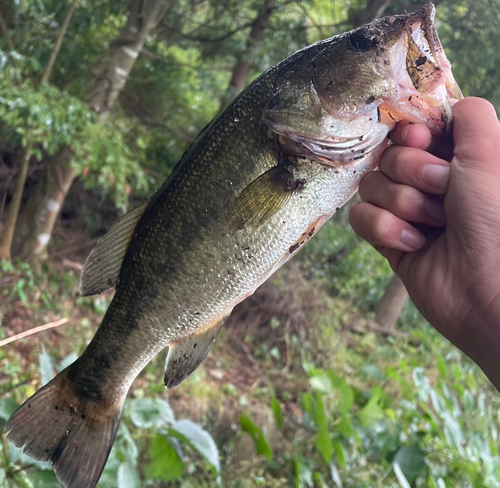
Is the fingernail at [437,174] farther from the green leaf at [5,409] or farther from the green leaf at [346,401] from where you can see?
the green leaf at [346,401]

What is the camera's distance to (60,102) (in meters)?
3.32

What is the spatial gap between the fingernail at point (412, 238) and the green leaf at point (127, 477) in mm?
1617

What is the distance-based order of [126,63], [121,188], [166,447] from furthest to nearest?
[126,63] → [121,188] → [166,447]

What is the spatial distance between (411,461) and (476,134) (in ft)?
7.92

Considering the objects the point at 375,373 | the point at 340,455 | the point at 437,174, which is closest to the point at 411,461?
the point at 340,455

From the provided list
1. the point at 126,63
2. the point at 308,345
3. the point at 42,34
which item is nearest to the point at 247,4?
the point at 126,63

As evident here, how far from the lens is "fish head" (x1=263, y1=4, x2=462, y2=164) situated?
1245 millimetres

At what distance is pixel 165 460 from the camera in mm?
2227

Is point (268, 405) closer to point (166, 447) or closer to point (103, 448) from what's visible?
point (166, 447)

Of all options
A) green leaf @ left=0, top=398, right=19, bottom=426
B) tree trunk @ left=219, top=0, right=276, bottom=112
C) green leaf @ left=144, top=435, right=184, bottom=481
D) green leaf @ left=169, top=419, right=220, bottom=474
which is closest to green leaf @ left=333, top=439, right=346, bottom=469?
green leaf @ left=169, top=419, right=220, bottom=474

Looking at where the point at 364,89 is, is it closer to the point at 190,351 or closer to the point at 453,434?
the point at 190,351

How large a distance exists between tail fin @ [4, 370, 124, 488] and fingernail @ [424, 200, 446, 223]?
4.54 ft

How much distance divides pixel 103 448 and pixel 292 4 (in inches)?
203

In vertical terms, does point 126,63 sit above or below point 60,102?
above
